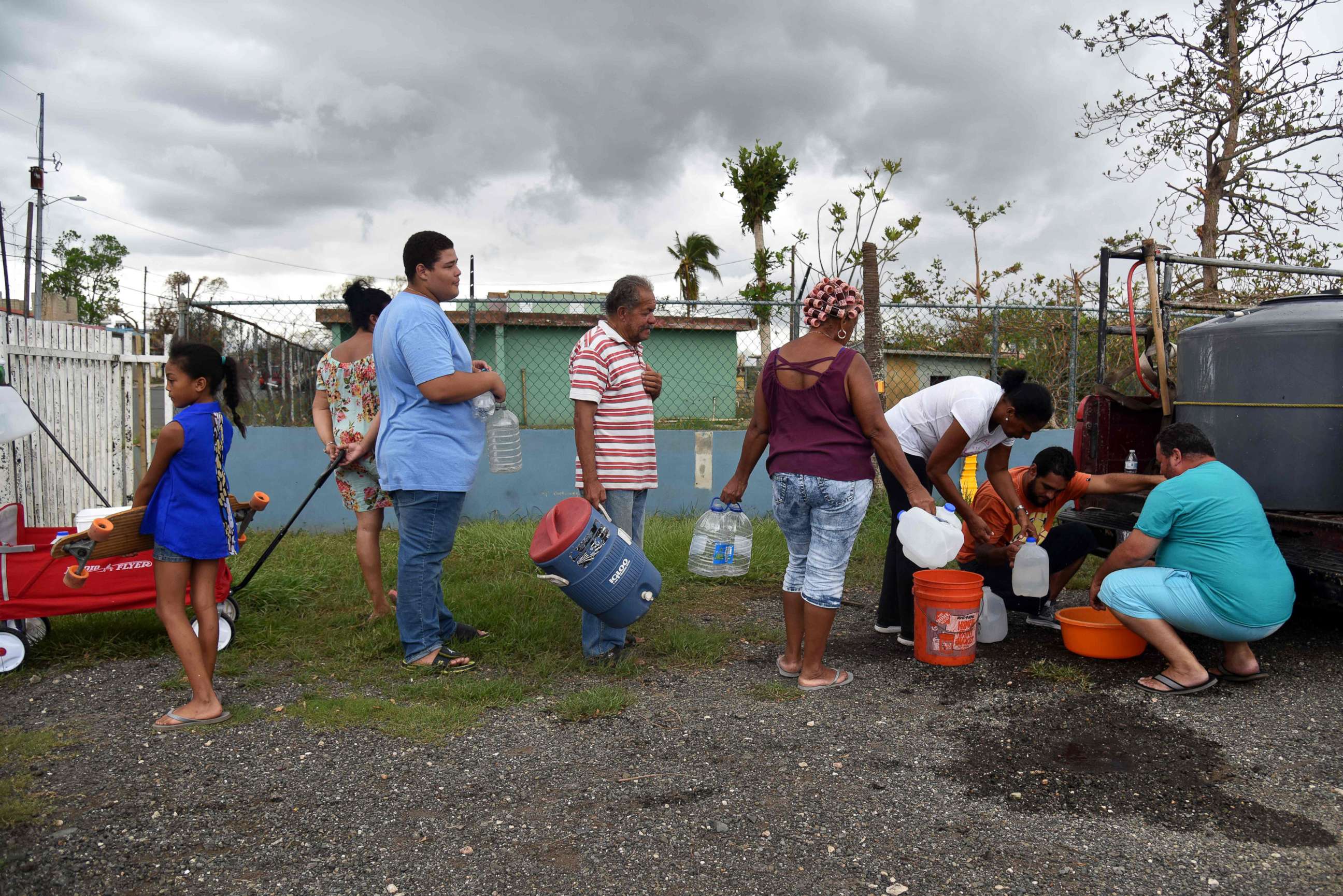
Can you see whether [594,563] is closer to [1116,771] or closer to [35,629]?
[1116,771]

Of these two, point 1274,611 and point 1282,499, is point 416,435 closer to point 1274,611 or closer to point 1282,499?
point 1274,611

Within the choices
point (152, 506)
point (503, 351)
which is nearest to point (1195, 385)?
point (152, 506)

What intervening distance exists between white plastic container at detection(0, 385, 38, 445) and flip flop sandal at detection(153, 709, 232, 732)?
170 cm

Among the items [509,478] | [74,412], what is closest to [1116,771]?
[509,478]

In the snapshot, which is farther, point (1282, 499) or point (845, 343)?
point (1282, 499)

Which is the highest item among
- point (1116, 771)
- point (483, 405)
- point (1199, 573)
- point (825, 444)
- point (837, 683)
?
point (483, 405)

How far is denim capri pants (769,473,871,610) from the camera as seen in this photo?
3.73m

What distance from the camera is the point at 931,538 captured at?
4016 millimetres

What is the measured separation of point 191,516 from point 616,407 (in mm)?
1777

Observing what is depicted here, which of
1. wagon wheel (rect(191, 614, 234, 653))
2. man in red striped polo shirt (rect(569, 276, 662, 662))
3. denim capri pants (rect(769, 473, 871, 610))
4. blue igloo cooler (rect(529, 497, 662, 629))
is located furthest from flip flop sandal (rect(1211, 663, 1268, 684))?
wagon wheel (rect(191, 614, 234, 653))

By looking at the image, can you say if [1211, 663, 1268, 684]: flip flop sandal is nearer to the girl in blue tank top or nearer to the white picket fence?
the girl in blue tank top

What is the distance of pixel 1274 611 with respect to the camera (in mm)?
3850

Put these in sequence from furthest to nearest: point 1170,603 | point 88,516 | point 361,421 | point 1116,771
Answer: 1. point 361,421
2. point 88,516
3. point 1170,603
4. point 1116,771

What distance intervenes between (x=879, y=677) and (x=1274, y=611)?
1.68m
